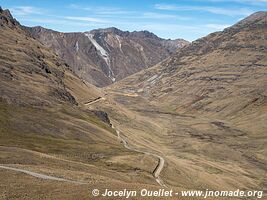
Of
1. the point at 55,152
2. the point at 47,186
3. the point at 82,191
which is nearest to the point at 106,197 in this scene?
the point at 82,191

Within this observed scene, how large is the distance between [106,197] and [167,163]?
78.6 m

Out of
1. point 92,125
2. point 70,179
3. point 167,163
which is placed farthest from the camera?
point 92,125

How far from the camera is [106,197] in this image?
62750 mm

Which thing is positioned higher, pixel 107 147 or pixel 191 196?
pixel 191 196

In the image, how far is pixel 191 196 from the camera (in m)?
69.2

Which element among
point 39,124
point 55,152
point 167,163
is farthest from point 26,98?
point 167,163

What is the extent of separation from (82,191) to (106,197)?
14.9 feet

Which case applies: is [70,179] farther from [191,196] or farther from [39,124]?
[39,124]

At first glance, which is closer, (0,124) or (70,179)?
(70,179)

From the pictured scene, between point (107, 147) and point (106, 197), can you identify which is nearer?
point (106, 197)

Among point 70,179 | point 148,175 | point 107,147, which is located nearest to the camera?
point 70,179

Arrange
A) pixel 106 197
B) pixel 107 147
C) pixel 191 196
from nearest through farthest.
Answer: pixel 106 197 → pixel 191 196 → pixel 107 147

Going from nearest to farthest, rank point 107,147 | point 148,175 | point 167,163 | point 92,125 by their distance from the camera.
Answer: point 148,175
point 167,163
point 107,147
point 92,125

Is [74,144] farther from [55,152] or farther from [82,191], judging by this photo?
[82,191]
